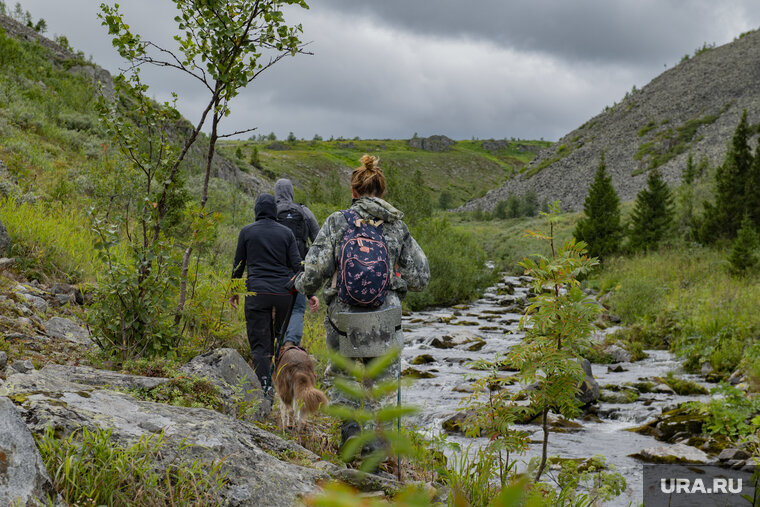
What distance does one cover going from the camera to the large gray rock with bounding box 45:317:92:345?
4.80 m

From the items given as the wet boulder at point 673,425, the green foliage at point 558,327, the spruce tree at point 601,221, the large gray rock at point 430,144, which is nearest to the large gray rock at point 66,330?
the green foliage at point 558,327

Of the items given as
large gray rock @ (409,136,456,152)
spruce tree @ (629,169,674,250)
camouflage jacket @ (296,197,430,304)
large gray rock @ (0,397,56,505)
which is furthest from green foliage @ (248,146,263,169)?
large gray rock @ (409,136,456,152)

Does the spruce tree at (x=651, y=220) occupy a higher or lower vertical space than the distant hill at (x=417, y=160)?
lower

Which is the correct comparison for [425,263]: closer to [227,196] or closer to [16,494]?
[16,494]

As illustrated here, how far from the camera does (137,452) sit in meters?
2.27

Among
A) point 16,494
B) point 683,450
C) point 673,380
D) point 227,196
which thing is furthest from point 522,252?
point 16,494

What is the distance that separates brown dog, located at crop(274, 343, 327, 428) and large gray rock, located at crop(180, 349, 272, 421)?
184mm

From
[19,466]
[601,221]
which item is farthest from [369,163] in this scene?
[601,221]

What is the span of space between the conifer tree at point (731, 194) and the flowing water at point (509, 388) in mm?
10144

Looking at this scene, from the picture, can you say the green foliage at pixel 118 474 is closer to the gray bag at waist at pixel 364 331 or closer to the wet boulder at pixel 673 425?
the gray bag at waist at pixel 364 331

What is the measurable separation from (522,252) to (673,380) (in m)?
28.3

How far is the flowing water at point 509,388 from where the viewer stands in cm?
712

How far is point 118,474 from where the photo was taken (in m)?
2.13

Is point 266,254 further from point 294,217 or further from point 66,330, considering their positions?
point 66,330
